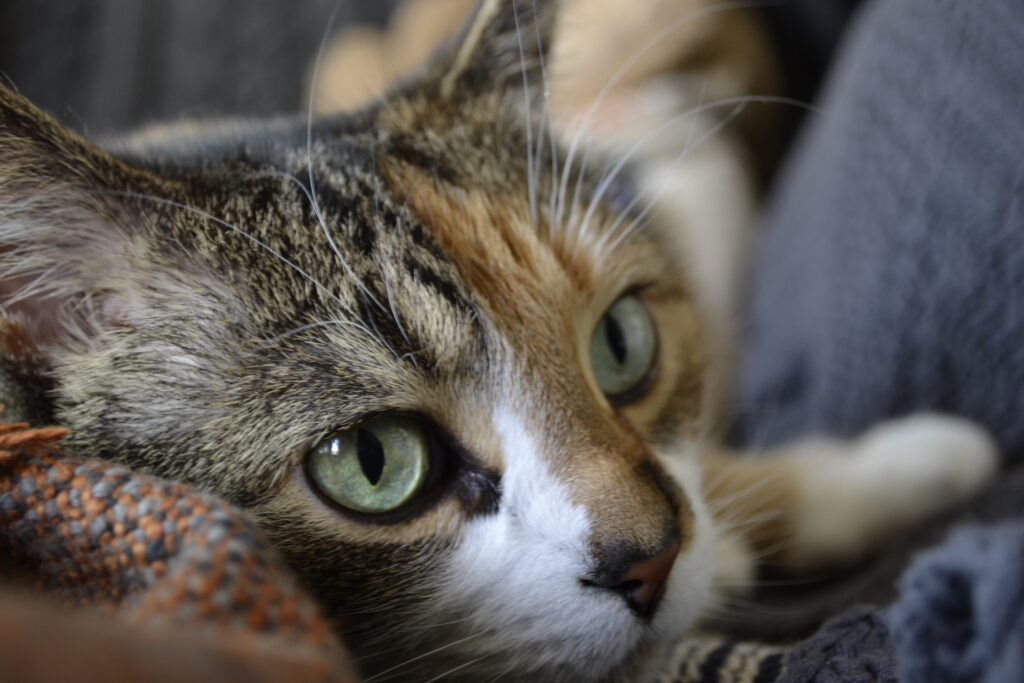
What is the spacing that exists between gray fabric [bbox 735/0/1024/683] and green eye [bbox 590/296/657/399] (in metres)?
0.29

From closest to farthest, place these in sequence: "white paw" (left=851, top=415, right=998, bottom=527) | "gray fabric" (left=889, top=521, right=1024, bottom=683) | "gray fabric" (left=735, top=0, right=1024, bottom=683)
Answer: "gray fabric" (left=889, top=521, right=1024, bottom=683), "gray fabric" (left=735, top=0, right=1024, bottom=683), "white paw" (left=851, top=415, right=998, bottom=527)

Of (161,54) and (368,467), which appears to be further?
(161,54)

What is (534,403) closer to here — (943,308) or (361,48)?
(943,308)

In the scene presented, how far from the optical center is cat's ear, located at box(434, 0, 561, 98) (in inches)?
32.3

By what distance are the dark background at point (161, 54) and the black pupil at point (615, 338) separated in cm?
126

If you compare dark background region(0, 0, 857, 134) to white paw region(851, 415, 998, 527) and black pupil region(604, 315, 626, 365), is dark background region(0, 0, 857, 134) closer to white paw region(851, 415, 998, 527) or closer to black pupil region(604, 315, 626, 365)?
black pupil region(604, 315, 626, 365)

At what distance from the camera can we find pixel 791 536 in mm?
979

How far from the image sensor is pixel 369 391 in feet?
1.93

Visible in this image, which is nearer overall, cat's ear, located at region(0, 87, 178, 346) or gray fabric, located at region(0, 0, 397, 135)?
cat's ear, located at region(0, 87, 178, 346)

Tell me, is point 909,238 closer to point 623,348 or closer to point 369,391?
point 623,348

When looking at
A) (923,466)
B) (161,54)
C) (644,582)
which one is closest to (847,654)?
(644,582)

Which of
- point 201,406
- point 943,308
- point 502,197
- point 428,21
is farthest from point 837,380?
point 428,21

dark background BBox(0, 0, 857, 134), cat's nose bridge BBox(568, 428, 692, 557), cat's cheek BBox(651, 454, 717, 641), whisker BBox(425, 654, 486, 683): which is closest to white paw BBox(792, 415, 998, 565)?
cat's cheek BBox(651, 454, 717, 641)

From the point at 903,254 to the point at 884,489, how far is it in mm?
300
